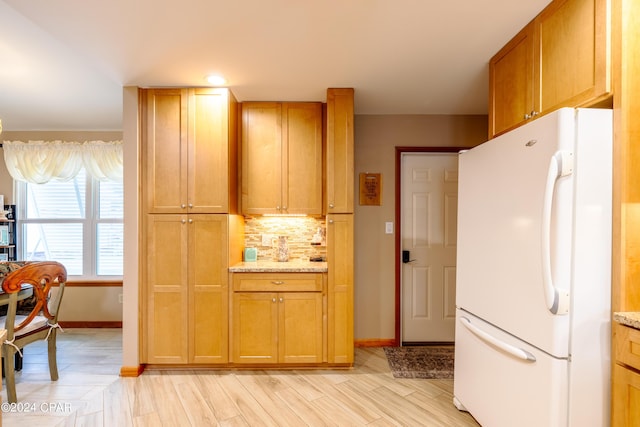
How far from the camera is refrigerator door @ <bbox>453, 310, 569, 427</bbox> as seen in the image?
1361mm

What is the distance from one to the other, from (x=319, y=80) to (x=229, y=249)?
1.56 metres

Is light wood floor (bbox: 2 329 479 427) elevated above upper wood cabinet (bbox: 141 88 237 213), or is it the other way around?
upper wood cabinet (bbox: 141 88 237 213)

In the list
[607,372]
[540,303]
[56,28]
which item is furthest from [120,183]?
[607,372]

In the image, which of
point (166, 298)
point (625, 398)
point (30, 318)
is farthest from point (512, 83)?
point (30, 318)

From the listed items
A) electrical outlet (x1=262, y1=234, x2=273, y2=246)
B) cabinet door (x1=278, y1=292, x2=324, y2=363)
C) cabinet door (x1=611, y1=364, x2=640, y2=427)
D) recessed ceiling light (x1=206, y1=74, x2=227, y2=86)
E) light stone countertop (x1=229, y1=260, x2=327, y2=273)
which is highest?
recessed ceiling light (x1=206, y1=74, x2=227, y2=86)

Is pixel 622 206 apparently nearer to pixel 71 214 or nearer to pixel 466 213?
pixel 466 213

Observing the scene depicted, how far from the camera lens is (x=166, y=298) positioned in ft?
8.54

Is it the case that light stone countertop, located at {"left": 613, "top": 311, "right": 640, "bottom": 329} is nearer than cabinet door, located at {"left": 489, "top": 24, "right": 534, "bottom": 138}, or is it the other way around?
light stone countertop, located at {"left": 613, "top": 311, "right": 640, "bottom": 329}

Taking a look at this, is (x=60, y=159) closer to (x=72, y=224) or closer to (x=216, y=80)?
(x=72, y=224)

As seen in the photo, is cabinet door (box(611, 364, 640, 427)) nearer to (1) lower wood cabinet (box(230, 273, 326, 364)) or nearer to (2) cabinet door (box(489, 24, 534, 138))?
(2) cabinet door (box(489, 24, 534, 138))

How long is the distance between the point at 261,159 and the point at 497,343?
226cm

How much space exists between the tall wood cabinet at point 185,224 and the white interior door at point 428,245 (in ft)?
5.98

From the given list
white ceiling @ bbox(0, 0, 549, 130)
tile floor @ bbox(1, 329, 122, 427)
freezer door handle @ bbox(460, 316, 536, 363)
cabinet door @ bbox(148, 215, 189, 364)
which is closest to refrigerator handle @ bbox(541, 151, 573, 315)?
freezer door handle @ bbox(460, 316, 536, 363)

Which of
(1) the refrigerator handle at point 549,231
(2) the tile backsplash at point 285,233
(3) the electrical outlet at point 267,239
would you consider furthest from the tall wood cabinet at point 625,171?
(3) the electrical outlet at point 267,239
